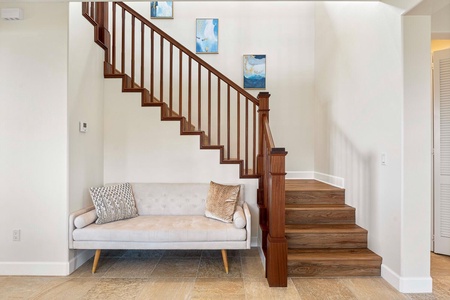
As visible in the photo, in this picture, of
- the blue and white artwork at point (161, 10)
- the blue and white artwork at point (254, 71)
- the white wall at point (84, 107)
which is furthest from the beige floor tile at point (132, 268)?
the blue and white artwork at point (161, 10)

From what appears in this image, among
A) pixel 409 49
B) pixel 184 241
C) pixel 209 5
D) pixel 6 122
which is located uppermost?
pixel 209 5

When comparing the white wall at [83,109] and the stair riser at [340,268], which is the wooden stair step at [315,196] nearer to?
the stair riser at [340,268]

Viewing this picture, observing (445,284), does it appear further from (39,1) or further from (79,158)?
(39,1)

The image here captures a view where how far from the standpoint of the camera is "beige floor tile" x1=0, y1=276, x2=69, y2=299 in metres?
2.64

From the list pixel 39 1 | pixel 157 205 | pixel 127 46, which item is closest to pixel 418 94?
pixel 157 205

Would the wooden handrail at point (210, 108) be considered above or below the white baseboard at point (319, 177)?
above

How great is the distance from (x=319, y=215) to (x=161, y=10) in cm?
424

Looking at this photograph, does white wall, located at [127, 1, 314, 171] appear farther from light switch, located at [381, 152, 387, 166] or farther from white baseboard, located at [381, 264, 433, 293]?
white baseboard, located at [381, 264, 433, 293]

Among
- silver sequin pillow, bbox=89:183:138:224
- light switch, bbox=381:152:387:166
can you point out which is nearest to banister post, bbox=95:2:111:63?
silver sequin pillow, bbox=89:183:138:224

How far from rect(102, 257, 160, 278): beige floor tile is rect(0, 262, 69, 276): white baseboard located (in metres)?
0.45

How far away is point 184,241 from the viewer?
10.0 ft

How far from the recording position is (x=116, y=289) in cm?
275

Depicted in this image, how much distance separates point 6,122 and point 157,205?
Answer: 72.6 inches

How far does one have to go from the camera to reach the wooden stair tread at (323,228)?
3.26 m
